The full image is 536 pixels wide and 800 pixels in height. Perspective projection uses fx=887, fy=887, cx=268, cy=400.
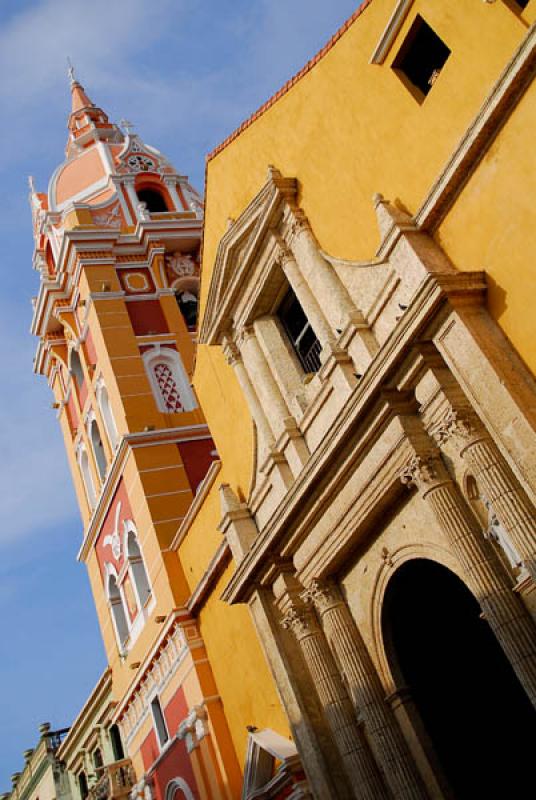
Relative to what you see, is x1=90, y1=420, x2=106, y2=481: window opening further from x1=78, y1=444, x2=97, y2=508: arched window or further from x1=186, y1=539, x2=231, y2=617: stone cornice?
x1=186, y1=539, x2=231, y2=617: stone cornice

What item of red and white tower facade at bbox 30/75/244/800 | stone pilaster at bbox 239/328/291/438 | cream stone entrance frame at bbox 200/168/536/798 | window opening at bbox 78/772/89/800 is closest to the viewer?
cream stone entrance frame at bbox 200/168/536/798

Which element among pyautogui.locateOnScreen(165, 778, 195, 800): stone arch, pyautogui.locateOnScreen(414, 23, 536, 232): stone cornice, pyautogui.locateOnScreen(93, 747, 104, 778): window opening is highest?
pyautogui.locateOnScreen(93, 747, 104, 778): window opening

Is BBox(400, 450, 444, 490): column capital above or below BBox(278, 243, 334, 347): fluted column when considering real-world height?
below

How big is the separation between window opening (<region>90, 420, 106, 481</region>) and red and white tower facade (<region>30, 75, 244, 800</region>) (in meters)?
0.05

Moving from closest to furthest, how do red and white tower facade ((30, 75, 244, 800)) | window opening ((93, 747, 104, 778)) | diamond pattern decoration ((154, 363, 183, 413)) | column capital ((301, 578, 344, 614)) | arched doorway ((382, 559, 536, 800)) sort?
arched doorway ((382, 559, 536, 800)) → column capital ((301, 578, 344, 614)) → red and white tower facade ((30, 75, 244, 800)) → diamond pattern decoration ((154, 363, 183, 413)) → window opening ((93, 747, 104, 778))

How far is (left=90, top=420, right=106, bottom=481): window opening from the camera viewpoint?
65.3ft

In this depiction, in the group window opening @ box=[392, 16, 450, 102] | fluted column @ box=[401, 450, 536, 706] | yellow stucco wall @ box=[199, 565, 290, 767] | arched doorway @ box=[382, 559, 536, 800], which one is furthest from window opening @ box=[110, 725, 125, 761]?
window opening @ box=[392, 16, 450, 102]

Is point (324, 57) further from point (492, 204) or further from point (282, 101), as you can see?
point (492, 204)

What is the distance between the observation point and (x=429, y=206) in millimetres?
9156

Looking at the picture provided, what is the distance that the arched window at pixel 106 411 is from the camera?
18609 mm

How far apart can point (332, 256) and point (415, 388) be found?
8.61 feet

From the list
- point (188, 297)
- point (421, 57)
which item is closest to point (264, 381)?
point (421, 57)

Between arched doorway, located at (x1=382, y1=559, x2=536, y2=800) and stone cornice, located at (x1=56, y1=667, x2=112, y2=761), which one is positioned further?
stone cornice, located at (x1=56, y1=667, x2=112, y2=761)

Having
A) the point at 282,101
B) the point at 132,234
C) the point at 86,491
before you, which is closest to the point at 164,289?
the point at 132,234
